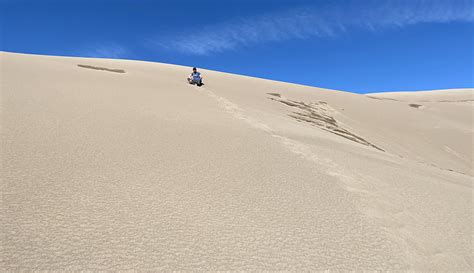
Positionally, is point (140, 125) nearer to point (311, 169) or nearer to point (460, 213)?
point (311, 169)

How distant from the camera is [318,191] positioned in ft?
10.1

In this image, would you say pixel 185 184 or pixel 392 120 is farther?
pixel 392 120

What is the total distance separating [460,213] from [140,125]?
4.11m

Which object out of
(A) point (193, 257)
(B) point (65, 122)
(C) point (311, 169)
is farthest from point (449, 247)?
(B) point (65, 122)

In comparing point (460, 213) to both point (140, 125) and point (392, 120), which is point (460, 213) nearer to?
point (140, 125)

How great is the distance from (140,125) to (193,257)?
3323 millimetres

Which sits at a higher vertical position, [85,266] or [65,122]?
[65,122]

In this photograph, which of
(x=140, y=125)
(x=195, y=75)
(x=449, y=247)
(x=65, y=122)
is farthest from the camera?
(x=195, y=75)

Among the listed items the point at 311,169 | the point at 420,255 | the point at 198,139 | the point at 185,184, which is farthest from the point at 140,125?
the point at 420,255

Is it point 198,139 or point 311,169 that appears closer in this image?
point 311,169

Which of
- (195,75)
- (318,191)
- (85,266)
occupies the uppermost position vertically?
(195,75)

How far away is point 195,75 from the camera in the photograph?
14.7 meters

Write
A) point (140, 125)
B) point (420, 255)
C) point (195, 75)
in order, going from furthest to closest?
1. point (195, 75)
2. point (140, 125)
3. point (420, 255)

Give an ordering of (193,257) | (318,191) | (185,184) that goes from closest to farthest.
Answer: (193,257), (185,184), (318,191)
